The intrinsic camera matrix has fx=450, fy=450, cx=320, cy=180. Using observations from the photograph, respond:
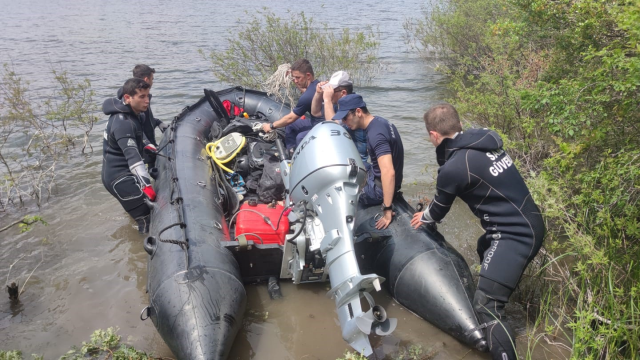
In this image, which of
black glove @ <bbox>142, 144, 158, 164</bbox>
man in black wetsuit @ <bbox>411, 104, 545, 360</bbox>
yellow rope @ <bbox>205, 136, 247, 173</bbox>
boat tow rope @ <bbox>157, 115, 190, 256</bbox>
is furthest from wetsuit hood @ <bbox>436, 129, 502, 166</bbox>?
black glove @ <bbox>142, 144, 158, 164</bbox>

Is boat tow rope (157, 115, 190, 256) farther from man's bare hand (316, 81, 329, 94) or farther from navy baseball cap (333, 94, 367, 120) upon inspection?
man's bare hand (316, 81, 329, 94)

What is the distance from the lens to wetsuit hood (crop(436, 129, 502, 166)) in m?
2.91

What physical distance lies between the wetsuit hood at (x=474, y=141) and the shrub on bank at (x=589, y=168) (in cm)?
54

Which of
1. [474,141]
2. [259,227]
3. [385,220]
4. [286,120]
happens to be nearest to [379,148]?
[385,220]

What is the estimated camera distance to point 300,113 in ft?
16.3

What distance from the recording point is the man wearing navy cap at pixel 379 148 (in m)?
3.55

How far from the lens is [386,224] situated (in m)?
3.70

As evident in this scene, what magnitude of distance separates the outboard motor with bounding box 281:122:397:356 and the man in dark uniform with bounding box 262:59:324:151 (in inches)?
50.1

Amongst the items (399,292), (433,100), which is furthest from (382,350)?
(433,100)

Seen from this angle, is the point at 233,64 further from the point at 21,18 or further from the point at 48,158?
the point at 21,18

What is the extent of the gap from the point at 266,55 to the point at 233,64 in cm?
68

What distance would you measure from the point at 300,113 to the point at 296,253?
1927mm

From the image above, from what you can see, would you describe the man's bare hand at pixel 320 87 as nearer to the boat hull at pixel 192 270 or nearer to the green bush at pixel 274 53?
the boat hull at pixel 192 270

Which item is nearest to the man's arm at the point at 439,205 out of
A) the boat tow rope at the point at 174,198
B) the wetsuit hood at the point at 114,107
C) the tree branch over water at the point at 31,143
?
the boat tow rope at the point at 174,198
